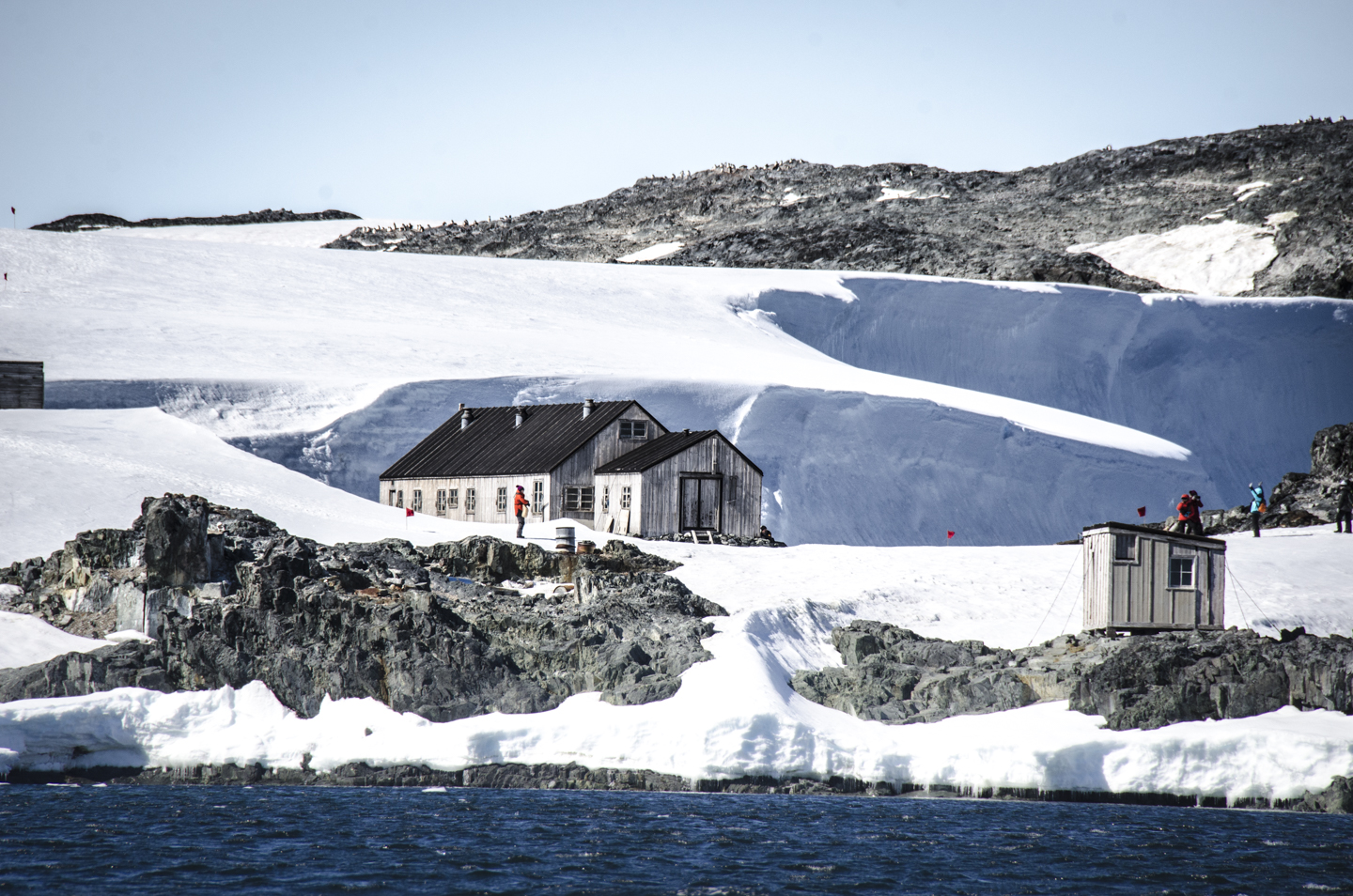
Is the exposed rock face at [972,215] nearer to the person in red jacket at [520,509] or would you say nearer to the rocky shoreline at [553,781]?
the person in red jacket at [520,509]

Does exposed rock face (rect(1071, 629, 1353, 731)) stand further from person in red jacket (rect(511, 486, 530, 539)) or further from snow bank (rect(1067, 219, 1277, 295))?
snow bank (rect(1067, 219, 1277, 295))

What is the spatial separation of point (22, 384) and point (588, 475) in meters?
14.3

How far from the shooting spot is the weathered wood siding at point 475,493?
33.1 metres

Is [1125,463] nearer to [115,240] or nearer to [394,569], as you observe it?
[394,569]

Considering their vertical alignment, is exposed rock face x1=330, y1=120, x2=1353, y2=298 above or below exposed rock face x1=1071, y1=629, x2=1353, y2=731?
above

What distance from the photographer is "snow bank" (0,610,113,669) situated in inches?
862

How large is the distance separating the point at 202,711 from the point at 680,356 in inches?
956

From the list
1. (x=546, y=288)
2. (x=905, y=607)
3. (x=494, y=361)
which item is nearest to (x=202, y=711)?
(x=905, y=607)

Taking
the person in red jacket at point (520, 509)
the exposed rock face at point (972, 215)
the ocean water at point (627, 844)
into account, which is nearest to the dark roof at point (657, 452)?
the person in red jacket at point (520, 509)

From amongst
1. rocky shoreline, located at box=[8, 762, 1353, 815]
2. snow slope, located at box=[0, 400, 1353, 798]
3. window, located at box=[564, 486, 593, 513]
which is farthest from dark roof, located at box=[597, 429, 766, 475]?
rocky shoreline, located at box=[8, 762, 1353, 815]

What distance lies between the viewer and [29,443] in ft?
100

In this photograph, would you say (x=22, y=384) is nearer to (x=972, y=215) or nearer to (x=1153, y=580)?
(x=1153, y=580)

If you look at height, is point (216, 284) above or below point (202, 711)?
above

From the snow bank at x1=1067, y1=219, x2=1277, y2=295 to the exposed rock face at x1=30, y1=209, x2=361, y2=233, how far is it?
53823mm
